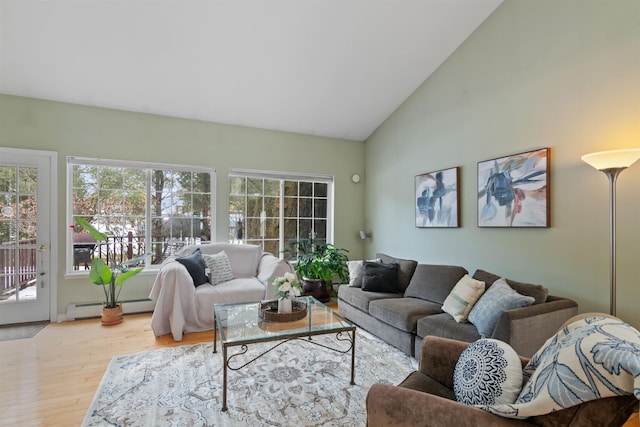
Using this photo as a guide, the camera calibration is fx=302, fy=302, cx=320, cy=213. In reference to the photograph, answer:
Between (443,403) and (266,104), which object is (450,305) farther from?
(266,104)

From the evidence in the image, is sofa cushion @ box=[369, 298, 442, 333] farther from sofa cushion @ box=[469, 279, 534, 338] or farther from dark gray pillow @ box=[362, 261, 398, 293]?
sofa cushion @ box=[469, 279, 534, 338]

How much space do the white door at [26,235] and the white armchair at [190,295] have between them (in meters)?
1.43

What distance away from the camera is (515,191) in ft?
9.45

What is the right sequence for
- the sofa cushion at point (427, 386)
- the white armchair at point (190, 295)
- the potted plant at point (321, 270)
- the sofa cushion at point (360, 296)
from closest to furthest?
1. the sofa cushion at point (427, 386)
2. the white armchair at point (190, 295)
3. the sofa cushion at point (360, 296)
4. the potted plant at point (321, 270)

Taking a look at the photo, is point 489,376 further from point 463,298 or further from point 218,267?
point 218,267

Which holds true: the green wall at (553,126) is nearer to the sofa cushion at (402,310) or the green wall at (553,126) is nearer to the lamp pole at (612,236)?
the lamp pole at (612,236)

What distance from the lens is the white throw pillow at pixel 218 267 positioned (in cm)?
366

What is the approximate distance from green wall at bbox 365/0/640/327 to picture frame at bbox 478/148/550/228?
0.07m

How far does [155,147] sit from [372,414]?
400cm

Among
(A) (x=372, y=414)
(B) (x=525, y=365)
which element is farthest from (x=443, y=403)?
(B) (x=525, y=365)

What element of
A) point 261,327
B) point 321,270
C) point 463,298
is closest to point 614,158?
A: point 463,298

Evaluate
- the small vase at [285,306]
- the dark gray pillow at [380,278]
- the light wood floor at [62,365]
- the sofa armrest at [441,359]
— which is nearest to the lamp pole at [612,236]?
the light wood floor at [62,365]

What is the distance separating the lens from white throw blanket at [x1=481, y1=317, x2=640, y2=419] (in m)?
0.86

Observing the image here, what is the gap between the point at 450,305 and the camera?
266cm
